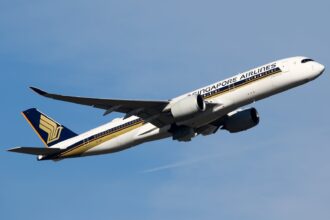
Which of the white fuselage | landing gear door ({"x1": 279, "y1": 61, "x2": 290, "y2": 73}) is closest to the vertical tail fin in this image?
the white fuselage

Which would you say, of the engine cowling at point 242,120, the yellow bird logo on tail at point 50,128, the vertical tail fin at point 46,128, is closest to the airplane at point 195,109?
the engine cowling at point 242,120

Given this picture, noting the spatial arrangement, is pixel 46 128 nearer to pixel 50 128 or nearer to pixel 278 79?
pixel 50 128

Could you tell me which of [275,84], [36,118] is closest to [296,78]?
[275,84]

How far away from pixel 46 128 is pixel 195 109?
53.9ft

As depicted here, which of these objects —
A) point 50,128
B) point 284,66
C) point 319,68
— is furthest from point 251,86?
point 50,128

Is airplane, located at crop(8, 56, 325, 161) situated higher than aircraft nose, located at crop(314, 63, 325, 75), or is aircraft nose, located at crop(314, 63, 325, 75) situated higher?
aircraft nose, located at crop(314, 63, 325, 75)

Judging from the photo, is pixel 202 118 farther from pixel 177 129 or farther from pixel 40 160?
pixel 40 160

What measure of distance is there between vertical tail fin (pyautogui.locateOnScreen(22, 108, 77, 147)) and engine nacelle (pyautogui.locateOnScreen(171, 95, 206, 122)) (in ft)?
38.0

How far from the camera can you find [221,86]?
55.3 m

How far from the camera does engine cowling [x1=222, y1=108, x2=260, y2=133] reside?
60000 millimetres

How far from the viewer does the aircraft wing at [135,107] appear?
5234 centimetres

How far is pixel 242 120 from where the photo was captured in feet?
197

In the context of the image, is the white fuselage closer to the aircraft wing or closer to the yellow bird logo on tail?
the aircraft wing

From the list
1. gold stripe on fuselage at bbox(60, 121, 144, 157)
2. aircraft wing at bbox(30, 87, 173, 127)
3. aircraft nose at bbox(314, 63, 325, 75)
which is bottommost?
gold stripe on fuselage at bbox(60, 121, 144, 157)
